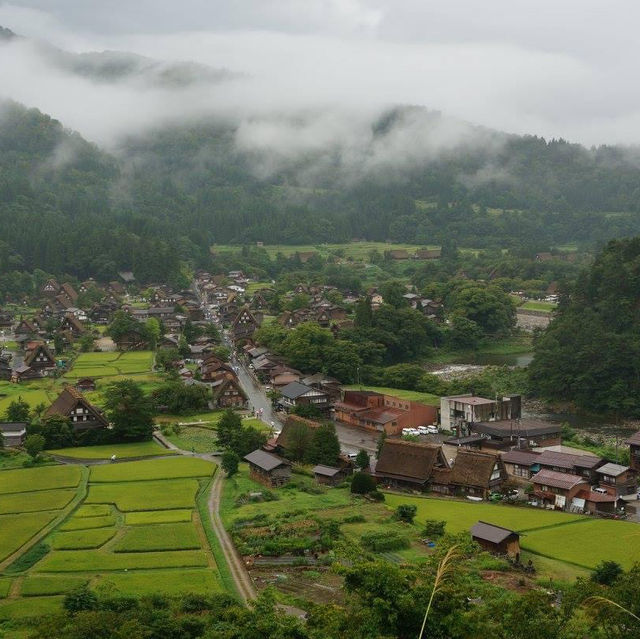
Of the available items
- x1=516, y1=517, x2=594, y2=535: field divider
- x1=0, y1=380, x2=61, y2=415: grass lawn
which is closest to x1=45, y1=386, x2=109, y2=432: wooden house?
x1=0, y1=380, x2=61, y2=415: grass lawn

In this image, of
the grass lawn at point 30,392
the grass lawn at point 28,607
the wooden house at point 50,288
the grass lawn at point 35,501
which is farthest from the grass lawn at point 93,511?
the wooden house at point 50,288

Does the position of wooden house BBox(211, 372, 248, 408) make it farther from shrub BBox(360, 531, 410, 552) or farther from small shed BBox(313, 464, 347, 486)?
shrub BBox(360, 531, 410, 552)

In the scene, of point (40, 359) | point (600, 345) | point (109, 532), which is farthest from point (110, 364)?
point (600, 345)

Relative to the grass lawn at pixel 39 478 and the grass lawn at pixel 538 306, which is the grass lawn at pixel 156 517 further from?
the grass lawn at pixel 538 306

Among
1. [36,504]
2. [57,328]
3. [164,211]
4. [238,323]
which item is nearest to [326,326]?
[238,323]

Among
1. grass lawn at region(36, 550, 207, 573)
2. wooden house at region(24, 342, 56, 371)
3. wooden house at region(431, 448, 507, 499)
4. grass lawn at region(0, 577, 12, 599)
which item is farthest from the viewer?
wooden house at region(24, 342, 56, 371)

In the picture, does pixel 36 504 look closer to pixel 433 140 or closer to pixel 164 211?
pixel 164 211
